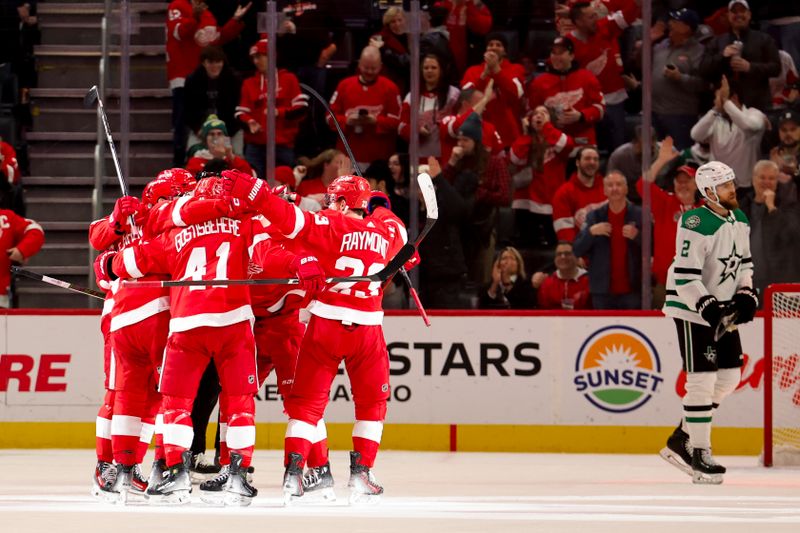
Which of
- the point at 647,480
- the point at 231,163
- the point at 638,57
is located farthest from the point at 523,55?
the point at 647,480

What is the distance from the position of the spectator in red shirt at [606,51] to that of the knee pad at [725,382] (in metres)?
2.54

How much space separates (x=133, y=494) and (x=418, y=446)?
287 centimetres

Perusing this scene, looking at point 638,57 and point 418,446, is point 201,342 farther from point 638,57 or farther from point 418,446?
point 638,57

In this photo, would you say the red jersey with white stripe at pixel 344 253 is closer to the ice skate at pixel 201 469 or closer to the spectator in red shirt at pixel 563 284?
the ice skate at pixel 201 469

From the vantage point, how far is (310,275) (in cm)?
652

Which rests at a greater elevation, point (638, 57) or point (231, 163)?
point (638, 57)

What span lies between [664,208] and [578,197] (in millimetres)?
587

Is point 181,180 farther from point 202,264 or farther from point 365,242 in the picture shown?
point 365,242

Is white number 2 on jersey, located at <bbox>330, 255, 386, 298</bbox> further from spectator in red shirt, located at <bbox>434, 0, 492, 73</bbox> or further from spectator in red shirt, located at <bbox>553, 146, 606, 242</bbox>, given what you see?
spectator in red shirt, located at <bbox>434, 0, 492, 73</bbox>

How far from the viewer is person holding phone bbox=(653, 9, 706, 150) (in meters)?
10.1

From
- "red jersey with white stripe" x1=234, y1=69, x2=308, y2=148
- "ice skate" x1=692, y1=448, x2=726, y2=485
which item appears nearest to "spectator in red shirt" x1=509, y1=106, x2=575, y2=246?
"red jersey with white stripe" x1=234, y1=69, x2=308, y2=148

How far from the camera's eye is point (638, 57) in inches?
396

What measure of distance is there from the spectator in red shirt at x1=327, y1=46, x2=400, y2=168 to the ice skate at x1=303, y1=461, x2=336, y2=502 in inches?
145

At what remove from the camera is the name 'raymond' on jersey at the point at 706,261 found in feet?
25.7
